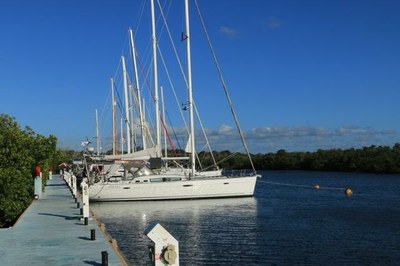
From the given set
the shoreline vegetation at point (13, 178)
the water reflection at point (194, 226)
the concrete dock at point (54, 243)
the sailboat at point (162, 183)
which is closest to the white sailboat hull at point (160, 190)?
the sailboat at point (162, 183)

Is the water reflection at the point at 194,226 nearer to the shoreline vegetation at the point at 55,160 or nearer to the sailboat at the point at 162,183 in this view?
the sailboat at the point at 162,183

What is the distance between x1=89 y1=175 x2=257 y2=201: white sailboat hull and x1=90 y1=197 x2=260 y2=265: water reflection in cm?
60

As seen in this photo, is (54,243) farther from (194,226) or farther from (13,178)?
(194,226)

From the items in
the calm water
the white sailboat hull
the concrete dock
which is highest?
the white sailboat hull

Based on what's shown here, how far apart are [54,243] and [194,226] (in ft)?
45.4

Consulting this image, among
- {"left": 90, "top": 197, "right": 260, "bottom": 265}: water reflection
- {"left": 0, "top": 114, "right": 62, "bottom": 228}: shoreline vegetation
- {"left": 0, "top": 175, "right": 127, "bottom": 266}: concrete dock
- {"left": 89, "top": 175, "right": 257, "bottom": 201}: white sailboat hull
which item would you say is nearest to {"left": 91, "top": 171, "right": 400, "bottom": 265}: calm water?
{"left": 90, "top": 197, "right": 260, "bottom": 265}: water reflection

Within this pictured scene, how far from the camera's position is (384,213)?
35.0m

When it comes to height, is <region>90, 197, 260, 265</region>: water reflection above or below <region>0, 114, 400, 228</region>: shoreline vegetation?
below

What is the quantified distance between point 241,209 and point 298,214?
12.6 ft

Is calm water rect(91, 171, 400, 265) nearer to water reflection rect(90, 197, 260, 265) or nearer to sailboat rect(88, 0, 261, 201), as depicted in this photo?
water reflection rect(90, 197, 260, 265)

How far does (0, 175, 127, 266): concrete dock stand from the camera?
12.9 metres

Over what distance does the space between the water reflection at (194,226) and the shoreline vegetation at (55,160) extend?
4936 millimetres

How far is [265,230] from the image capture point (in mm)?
27141

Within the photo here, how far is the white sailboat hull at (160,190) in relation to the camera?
40.4 meters
